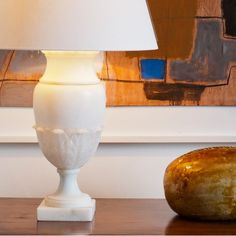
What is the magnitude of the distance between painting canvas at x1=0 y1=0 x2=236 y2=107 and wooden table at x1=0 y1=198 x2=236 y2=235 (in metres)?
0.27

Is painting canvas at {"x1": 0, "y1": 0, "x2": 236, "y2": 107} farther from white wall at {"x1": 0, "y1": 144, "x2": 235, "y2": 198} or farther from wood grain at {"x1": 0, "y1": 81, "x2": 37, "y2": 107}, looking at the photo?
white wall at {"x1": 0, "y1": 144, "x2": 235, "y2": 198}

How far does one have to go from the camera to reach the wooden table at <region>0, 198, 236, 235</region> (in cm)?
143

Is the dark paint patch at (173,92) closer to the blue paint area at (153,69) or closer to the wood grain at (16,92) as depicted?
the blue paint area at (153,69)

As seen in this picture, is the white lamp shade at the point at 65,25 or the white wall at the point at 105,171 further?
the white wall at the point at 105,171

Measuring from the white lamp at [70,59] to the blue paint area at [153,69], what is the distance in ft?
0.78

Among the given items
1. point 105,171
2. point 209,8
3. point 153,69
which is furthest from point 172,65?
point 105,171

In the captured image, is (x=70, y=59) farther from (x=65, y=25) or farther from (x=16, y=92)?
(x=16, y=92)

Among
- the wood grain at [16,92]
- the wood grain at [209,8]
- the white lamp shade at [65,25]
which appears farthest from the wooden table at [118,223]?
the wood grain at [209,8]

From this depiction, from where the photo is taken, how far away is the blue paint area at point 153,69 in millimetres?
1734

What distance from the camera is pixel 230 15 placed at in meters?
1.72

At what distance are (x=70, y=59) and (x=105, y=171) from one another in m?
0.40

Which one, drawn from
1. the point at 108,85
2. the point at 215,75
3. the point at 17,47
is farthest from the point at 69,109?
the point at 215,75

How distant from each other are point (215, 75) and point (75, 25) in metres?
0.48

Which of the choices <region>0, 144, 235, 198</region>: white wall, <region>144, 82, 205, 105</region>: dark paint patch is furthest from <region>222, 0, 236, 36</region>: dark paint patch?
<region>0, 144, 235, 198</region>: white wall
